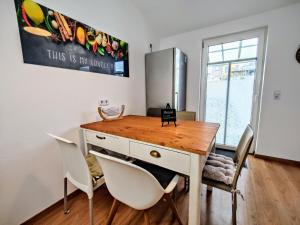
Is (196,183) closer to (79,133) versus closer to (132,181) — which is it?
(132,181)

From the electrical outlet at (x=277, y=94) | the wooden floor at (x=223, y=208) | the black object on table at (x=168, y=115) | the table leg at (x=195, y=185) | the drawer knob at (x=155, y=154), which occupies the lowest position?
the wooden floor at (x=223, y=208)

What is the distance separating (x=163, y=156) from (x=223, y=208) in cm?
102

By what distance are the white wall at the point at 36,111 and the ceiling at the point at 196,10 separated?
73 cm

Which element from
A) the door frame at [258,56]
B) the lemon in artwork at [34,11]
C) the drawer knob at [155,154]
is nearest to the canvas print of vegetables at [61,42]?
the lemon in artwork at [34,11]

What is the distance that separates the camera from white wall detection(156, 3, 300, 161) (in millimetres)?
2018

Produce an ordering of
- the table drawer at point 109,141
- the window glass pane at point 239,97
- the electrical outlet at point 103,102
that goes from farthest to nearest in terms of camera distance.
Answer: the window glass pane at point 239,97
the electrical outlet at point 103,102
the table drawer at point 109,141

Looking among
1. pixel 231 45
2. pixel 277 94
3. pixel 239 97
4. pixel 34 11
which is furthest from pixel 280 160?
pixel 34 11

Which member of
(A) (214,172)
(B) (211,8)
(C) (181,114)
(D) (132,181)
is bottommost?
(A) (214,172)

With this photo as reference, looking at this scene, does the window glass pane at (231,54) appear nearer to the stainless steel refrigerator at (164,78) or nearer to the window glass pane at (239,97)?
the window glass pane at (239,97)

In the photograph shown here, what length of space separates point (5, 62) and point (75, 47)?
1.94 ft

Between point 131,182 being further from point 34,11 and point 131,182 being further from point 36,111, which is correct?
point 34,11

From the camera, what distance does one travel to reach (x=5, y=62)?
3.36 ft

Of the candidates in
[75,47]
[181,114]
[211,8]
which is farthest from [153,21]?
[181,114]

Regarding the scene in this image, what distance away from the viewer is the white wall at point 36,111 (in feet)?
3.45
